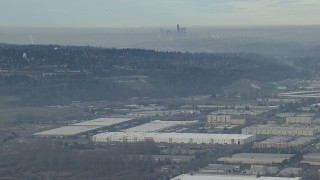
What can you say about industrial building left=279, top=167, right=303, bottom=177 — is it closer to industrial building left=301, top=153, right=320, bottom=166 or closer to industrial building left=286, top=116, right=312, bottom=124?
industrial building left=301, top=153, right=320, bottom=166

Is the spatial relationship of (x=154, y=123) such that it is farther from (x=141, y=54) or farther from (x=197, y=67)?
(x=141, y=54)

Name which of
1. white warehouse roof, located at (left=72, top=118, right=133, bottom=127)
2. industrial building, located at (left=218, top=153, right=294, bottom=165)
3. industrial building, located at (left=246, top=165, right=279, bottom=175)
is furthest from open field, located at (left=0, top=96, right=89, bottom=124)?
industrial building, located at (left=246, top=165, right=279, bottom=175)

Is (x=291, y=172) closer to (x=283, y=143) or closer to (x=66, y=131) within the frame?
(x=283, y=143)

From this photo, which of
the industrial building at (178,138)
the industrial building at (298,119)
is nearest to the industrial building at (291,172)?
the industrial building at (178,138)

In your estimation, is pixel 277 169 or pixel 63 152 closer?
pixel 277 169

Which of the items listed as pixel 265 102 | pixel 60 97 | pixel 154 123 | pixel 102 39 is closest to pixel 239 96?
pixel 265 102

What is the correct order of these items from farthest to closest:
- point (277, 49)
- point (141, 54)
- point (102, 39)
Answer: point (102, 39) < point (277, 49) < point (141, 54)

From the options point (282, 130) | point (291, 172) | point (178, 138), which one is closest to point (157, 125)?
point (178, 138)
